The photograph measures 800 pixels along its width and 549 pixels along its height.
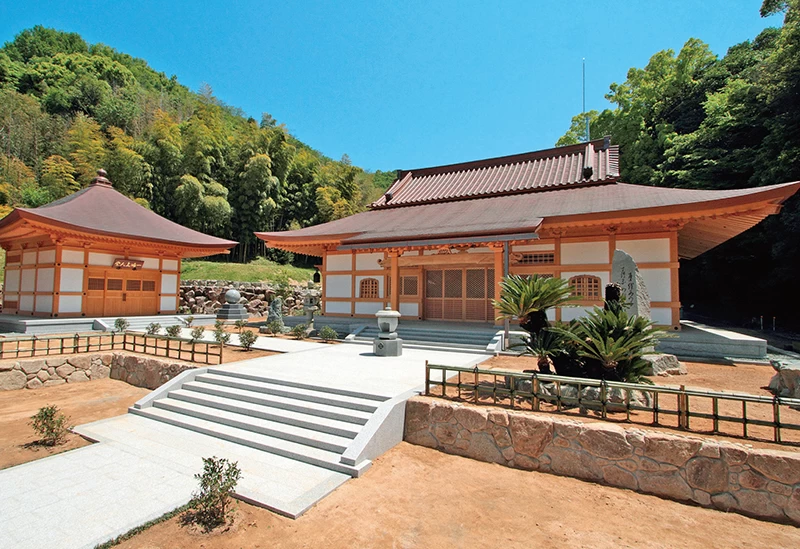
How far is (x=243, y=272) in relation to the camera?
77.6 ft

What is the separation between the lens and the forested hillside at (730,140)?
16578 mm

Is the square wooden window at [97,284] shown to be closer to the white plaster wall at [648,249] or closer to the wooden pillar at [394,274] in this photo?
the wooden pillar at [394,274]

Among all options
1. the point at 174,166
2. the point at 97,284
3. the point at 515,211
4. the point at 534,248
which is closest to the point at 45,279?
the point at 97,284

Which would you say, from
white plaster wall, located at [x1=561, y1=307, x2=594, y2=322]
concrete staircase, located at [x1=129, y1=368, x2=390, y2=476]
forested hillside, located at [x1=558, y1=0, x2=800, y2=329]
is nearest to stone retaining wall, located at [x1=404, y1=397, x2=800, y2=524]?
concrete staircase, located at [x1=129, y1=368, x2=390, y2=476]

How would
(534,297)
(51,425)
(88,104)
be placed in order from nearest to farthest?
(51,425), (534,297), (88,104)

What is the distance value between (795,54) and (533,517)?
23044 millimetres

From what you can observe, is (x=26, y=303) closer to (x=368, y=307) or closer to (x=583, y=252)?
(x=368, y=307)

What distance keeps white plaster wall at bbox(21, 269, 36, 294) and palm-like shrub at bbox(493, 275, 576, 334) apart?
17.6 metres

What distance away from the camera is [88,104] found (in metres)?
38.4

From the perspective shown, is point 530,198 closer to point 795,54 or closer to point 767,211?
point 767,211

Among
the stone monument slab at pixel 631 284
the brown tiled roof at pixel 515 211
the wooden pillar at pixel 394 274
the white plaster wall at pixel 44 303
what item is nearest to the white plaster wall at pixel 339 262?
the brown tiled roof at pixel 515 211

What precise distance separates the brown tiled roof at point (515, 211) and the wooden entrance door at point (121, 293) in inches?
243

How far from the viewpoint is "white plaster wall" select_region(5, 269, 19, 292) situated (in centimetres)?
1535

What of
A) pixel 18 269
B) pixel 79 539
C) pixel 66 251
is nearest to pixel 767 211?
pixel 79 539
